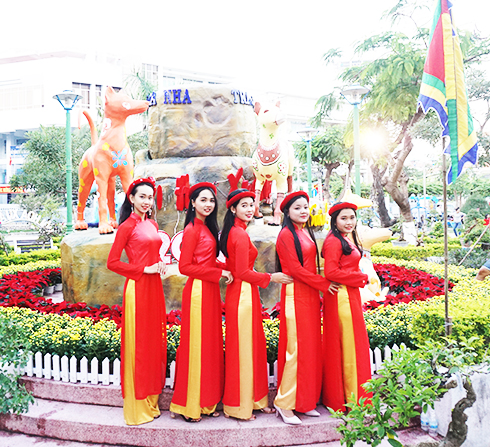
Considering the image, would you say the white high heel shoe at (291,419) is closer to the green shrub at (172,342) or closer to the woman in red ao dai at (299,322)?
the woman in red ao dai at (299,322)

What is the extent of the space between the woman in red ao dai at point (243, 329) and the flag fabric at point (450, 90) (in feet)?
4.99

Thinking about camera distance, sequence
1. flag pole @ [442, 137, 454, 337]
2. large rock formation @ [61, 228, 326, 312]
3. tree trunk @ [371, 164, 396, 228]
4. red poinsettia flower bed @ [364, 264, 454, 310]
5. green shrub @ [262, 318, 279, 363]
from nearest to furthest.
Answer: flag pole @ [442, 137, 454, 337], green shrub @ [262, 318, 279, 363], red poinsettia flower bed @ [364, 264, 454, 310], large rock formation @ [61, 228, 326, 312], tree trunk @ [371, 164, 396, 228]

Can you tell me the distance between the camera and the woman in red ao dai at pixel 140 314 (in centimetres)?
328

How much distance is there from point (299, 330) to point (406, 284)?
381 cm

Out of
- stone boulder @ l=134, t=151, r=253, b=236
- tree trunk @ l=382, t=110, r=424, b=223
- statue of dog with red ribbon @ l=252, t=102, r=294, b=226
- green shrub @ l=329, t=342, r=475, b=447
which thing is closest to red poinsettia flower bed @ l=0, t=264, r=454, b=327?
stone boulder @ l=134, t=151, r=253, b=236

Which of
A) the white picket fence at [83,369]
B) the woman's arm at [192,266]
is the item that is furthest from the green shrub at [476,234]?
the woman's arm at [192,266]

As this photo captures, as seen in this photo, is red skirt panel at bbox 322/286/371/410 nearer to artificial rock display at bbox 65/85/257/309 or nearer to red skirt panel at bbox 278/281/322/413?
red skirt panel at bbox 278/281/322/413

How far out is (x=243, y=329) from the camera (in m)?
3.26

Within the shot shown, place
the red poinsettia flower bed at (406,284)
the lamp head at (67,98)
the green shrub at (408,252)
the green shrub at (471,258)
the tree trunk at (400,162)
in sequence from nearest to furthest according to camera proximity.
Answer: the red poinsettia flower bed at (406,284), the green shrub at (471,258), the lamp head at (67,98), the green shrub at (408,252), the tree trunk at (400,162)

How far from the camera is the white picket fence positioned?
12.2ft

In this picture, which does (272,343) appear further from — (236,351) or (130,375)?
(130,375)

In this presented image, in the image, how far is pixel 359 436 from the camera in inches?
87.7

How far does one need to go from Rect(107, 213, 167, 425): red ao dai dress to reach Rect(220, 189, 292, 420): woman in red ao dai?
0.56 meters

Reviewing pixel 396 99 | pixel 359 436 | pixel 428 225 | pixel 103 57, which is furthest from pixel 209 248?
pixel 103 57
